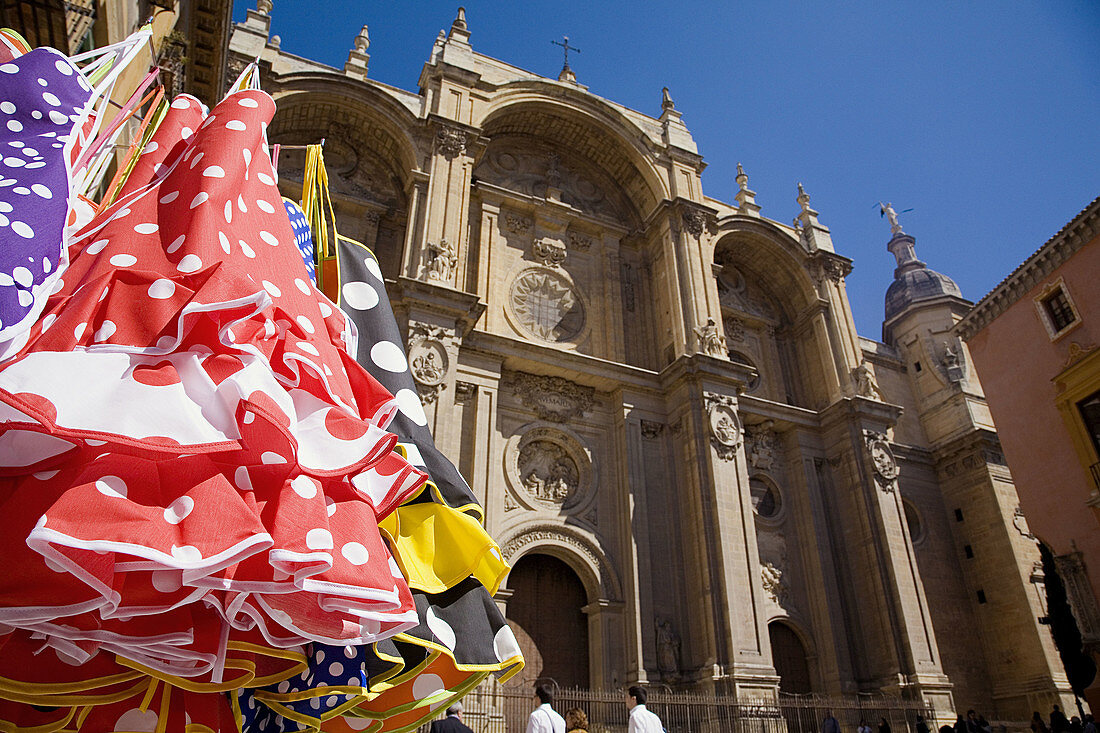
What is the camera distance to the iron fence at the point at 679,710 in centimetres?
Result: 1083

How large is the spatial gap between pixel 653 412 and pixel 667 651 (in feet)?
18.2

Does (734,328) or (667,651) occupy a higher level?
(734,328)

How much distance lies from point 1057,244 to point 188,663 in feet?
71.9

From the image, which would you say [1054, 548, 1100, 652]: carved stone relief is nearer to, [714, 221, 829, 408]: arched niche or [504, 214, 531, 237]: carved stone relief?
[714, 221, 829, 408]: arched niche

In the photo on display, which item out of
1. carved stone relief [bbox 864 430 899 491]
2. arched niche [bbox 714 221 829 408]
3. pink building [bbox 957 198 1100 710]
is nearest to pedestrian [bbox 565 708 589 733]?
carved stone relief [bbox 864 430 899 491]

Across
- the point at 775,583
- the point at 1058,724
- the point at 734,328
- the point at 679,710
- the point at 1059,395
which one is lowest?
the point at 1058,724

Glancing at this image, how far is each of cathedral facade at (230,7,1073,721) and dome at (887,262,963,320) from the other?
927cm

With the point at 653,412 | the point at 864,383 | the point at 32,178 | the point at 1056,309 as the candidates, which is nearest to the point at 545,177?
the point at 653,412

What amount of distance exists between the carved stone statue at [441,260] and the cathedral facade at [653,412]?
70 mm

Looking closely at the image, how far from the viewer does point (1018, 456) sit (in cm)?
1845

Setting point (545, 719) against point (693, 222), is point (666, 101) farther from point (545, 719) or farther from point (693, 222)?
point (545, 719)

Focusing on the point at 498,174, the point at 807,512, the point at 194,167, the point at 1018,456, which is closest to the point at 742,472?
the point at 807,512

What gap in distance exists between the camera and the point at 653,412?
16406 mm

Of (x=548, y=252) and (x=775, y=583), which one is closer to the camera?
(x=775, y=583)
